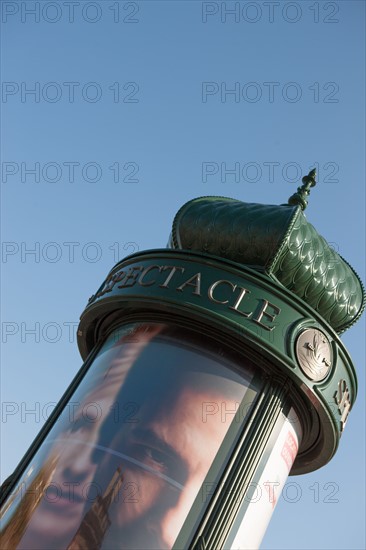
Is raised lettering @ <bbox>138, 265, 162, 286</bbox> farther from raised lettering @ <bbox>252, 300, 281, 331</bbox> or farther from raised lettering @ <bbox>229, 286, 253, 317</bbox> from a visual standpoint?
raised lettering @ <bbox>252, 300, 281, 331</bbox>

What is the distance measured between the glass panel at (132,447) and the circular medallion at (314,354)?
1.67 ft

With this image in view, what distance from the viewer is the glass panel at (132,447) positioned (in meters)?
7.78

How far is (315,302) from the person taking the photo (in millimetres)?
9609

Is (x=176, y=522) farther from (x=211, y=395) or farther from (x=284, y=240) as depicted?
(x=284, y=240)

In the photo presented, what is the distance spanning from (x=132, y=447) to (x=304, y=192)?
3.81 metres

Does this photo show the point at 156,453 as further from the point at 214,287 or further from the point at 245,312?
the point at 214,287

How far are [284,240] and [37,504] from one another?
3.52m

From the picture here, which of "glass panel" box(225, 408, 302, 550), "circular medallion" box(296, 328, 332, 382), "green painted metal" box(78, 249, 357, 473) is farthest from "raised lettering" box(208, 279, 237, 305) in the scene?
"glass panel" box(225, 408, 302, 550)

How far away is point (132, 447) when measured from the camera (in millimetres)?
8172

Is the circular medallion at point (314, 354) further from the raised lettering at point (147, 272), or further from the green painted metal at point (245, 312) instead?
the raised lettering at point (147, 272)

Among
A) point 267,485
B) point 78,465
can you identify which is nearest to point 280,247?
point 267,485

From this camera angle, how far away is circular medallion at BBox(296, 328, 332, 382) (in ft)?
28.5

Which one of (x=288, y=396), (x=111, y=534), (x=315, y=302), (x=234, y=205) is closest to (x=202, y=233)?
(x=234, y=205)

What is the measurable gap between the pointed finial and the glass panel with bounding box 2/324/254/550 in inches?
90.7
